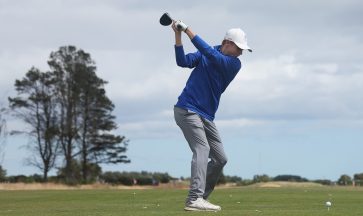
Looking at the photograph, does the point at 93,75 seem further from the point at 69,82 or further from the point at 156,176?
the point at 156,176

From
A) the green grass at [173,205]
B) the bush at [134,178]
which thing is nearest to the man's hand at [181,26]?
the green grass at [173,205]

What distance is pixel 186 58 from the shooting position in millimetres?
10672

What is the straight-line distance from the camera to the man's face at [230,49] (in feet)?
35.4

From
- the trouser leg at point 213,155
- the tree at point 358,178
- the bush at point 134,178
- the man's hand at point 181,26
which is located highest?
the bush at point 134,178

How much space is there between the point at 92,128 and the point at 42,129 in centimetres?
490

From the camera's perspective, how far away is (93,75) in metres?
73.0

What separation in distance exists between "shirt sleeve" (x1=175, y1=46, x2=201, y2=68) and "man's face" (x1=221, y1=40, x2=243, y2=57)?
393 mm

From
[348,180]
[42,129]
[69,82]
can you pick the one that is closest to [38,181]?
[42,129]

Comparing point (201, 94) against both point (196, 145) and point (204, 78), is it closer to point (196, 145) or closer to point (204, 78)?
point (204, 78)

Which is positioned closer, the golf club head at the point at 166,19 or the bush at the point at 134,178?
the golf club head at the point at 166,19

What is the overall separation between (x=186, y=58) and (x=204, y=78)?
42 cm

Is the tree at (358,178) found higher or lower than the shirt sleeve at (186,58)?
higher

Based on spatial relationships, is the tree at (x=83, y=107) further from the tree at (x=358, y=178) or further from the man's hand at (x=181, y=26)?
the man's hand at (x=181, y=26)

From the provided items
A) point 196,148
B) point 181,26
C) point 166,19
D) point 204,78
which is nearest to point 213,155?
point 196,148
